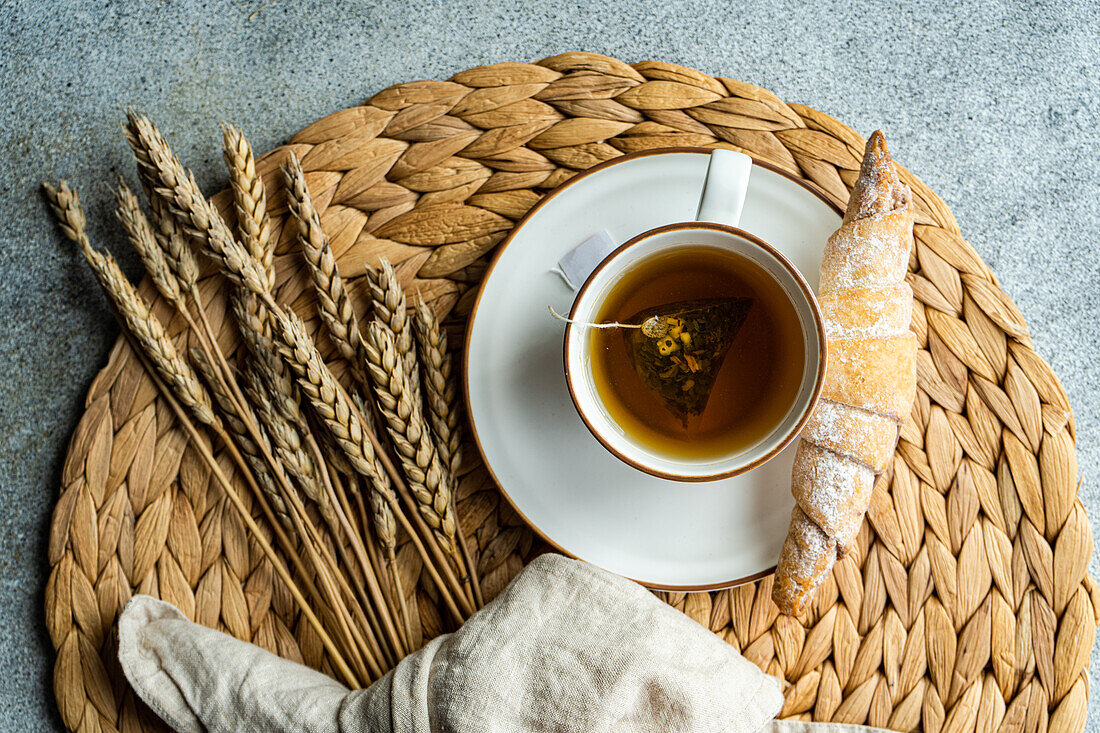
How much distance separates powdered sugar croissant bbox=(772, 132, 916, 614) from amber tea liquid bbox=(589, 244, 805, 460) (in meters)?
0.07

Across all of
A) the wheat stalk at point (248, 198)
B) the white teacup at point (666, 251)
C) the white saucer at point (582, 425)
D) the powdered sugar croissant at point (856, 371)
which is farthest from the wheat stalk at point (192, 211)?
the powdered sugar croissant at point (856, 371)

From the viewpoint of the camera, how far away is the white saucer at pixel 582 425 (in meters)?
A: 1.00

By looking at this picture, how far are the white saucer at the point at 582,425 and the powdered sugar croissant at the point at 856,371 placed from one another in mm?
61

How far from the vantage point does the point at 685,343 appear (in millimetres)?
922

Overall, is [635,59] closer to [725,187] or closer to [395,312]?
[725,187]

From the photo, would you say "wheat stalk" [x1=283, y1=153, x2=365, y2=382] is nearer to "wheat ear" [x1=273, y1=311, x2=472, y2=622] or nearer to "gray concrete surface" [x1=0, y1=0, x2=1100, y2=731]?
"wheat ear" [x1=273, y1=311, x2=472, y2=622]

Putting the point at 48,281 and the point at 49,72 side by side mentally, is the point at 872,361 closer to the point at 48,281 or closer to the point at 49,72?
the point at 48,281

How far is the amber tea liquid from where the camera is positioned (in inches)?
35.9

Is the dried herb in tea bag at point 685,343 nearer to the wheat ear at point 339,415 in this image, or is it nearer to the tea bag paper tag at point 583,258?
the tea bag paper tag at point 583,258

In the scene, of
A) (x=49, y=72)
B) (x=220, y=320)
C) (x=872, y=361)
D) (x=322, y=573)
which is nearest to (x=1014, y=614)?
(x=872, y=361)

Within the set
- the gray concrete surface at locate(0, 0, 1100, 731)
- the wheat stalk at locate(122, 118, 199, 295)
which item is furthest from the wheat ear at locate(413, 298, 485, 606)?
the gray concrete surface at locate(0, 0, 1100, 731)

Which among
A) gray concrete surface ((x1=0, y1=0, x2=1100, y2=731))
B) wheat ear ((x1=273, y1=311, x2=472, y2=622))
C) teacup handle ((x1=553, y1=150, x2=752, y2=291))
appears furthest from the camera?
gray concrete surface ((x1=0, y1=0, x2=1100, y2=731))

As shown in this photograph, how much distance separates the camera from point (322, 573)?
102 cm

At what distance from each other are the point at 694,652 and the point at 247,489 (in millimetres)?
694
